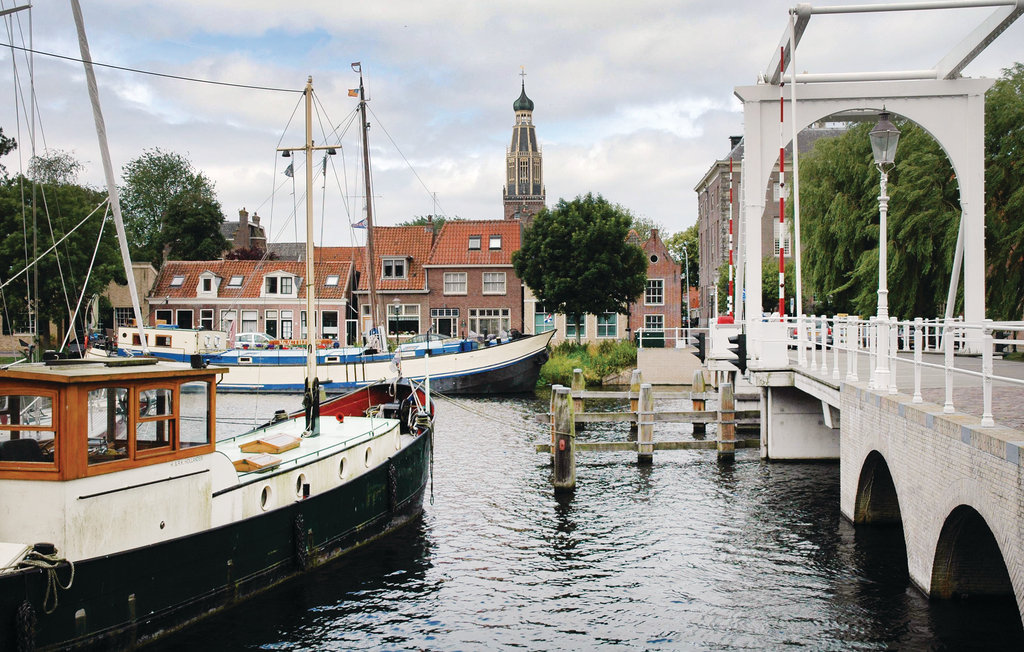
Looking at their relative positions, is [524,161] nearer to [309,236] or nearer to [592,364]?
[592,364]

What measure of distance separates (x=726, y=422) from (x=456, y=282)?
37131 mm

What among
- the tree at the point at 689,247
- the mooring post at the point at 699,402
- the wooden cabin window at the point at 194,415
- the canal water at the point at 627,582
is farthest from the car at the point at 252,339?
the tree at the point at 689,247

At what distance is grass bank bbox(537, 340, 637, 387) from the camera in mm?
41844

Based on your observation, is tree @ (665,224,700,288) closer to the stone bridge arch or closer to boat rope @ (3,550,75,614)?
the stone bridge arch

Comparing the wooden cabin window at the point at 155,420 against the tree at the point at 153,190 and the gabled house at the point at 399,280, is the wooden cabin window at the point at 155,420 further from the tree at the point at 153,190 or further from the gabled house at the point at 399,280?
the tree at the point at 153,190

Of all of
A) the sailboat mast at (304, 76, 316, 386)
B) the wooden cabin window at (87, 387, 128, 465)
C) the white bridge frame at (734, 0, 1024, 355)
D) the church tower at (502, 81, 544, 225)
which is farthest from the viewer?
the church tower at (502, 81, 544, 225)

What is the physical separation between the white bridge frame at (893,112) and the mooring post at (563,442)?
15.8ft

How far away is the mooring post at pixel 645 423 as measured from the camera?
19.6 metres

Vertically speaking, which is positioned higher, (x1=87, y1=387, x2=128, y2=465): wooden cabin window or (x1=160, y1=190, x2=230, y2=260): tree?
(x1=160, y1=190, x2=230, y2=260): tree

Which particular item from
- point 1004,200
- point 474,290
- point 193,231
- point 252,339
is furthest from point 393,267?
point 1004,200

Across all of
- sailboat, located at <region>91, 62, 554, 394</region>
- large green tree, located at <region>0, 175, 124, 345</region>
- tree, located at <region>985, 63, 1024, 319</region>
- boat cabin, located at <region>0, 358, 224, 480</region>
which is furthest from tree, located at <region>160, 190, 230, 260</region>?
boat cabin, located at <region>0, 358, 224, 480</region>

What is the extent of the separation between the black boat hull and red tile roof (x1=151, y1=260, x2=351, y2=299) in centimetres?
4205

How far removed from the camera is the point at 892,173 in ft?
97.0

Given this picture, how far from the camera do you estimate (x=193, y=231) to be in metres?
73.9
